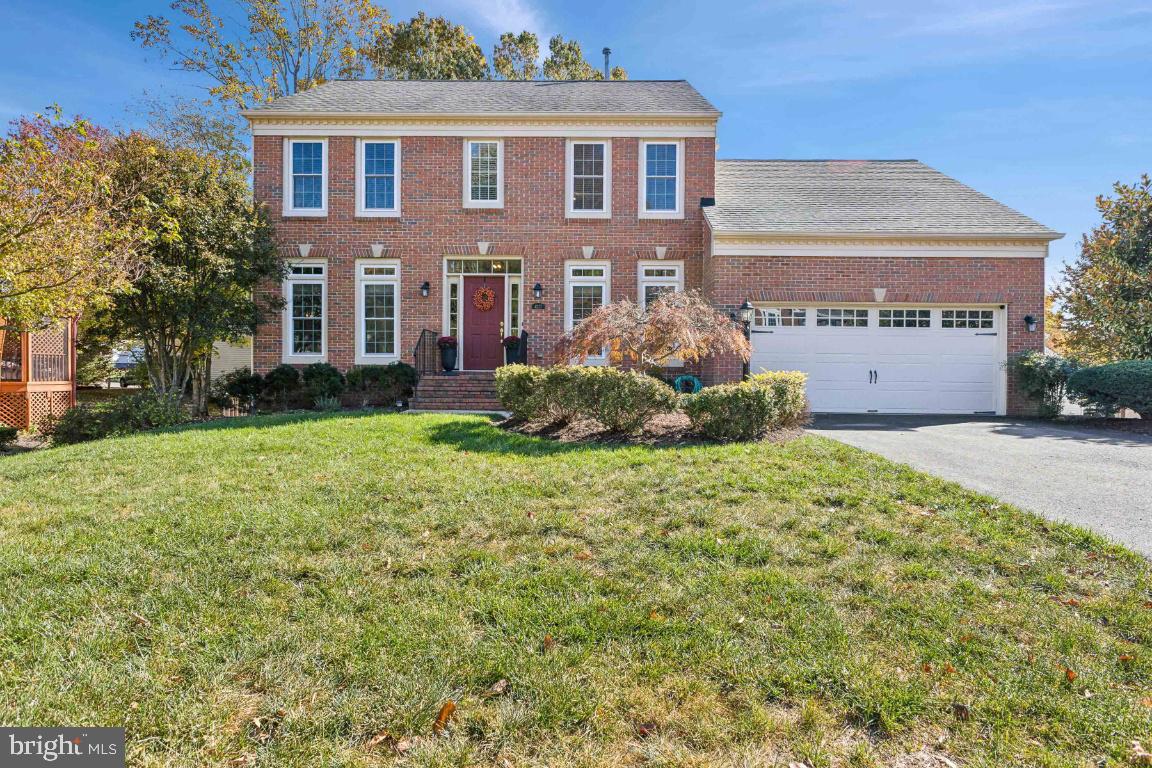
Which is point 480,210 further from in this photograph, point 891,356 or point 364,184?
point 891,356

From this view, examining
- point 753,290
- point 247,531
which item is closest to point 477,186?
point 753,290

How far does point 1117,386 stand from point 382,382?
13653 millimetres

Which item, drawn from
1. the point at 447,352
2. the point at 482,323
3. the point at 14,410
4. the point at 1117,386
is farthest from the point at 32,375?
the point at 1117,386

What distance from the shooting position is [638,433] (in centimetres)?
741

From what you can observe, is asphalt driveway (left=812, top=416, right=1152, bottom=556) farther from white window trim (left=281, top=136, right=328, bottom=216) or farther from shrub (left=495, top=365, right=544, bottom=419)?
white window trim (left=281, top=136, right=328, bottom=216)

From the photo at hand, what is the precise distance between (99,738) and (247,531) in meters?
2.00

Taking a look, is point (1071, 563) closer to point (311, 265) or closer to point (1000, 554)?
point (1000, 554)

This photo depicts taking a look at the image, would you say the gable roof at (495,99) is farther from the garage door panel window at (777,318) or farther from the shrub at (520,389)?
the shrub at (520,389)

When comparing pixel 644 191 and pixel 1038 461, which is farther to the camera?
pixel 644 191

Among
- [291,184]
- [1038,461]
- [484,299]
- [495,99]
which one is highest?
[495,99]

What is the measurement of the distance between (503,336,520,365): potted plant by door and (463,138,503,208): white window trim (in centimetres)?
311

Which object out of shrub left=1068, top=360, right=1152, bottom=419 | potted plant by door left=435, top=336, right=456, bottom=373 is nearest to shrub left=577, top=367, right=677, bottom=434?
potted plant by door left=435, top=336, right=456, bottom=373

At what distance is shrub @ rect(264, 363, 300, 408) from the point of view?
1228 centimetres

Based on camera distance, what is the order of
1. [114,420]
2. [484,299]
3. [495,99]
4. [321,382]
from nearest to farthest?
[114,420] < [321,382] < [484,299] < [495,99]
